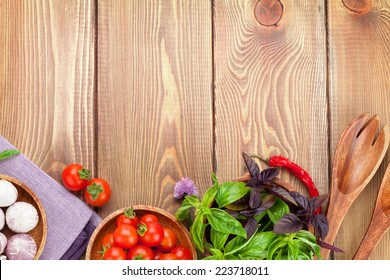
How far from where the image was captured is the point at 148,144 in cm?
124

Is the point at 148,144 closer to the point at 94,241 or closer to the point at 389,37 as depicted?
the point at 94,241

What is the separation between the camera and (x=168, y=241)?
1.17 m

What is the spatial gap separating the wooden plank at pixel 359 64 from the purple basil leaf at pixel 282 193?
177mm

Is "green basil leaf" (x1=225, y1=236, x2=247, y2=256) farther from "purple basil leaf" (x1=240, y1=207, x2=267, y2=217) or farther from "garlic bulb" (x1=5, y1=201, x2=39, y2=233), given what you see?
"garlic bulb" (x1=5, y1=201, x2=39, y2=233)

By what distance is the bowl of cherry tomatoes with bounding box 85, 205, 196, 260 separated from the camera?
1134 millimetres

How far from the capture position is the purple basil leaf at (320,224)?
1.14 m

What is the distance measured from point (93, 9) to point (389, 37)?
2.03 feet

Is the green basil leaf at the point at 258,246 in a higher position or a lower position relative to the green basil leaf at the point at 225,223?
lower

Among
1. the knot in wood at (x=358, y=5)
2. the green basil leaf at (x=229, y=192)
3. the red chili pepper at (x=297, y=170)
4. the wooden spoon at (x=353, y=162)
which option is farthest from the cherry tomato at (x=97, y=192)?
the knot in wood at (x=358, y=5)

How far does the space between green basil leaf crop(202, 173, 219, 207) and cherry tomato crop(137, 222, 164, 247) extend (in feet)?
0.32

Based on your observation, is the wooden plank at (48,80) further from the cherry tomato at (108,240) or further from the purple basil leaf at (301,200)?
the purple basil leaf at (301,200)

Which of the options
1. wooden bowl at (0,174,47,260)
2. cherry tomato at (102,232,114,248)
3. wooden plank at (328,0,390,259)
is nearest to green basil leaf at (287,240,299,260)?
wooden plank at (328,0,390,259)
